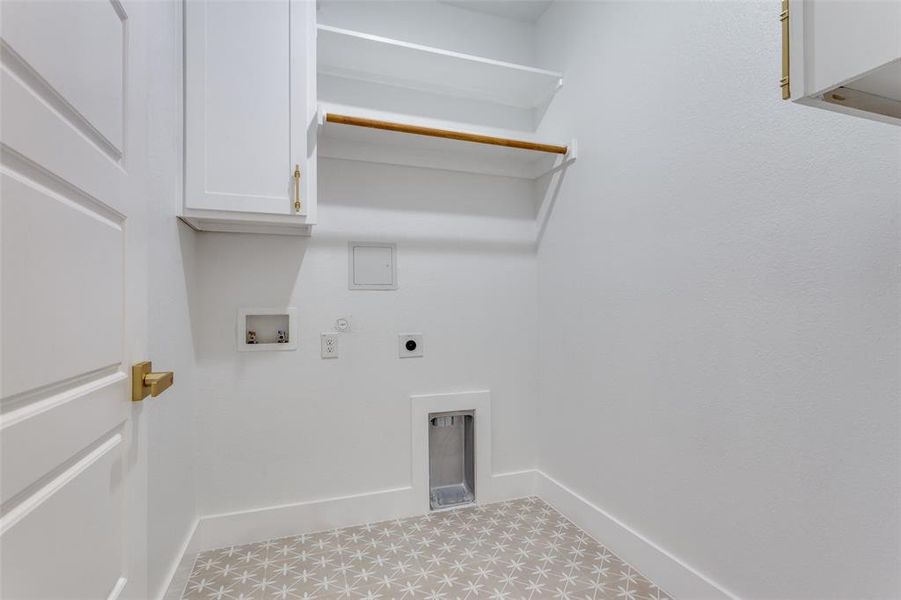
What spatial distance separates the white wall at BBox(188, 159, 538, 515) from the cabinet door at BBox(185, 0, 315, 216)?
A: 338mm

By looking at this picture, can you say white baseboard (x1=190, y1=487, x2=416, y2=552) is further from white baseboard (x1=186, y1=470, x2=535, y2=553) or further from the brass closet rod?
the brass closet rod

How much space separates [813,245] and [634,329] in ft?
2.11

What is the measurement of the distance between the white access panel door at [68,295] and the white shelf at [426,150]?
0.95 metres

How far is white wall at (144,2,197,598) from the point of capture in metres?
1.17

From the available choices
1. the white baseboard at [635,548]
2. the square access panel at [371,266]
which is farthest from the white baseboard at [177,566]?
the white baseboard at [635,548]

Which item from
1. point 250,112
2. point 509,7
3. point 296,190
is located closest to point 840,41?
point 296,190

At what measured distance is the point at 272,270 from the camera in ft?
6.10

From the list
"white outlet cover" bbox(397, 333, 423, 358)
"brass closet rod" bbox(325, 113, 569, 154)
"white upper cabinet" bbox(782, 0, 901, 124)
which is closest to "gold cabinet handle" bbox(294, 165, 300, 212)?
"brass closet rod" bbox(325, 113, 569, 154)

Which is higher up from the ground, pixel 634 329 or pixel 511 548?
pixel 634 329

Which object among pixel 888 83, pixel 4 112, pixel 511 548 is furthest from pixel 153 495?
pixel 888 83

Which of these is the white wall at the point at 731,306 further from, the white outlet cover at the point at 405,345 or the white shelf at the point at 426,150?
the white outlet cover at the point at 405,345

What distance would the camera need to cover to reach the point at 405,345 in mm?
2047

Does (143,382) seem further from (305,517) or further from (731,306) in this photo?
(731,306)

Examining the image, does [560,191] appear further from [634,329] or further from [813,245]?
[813,245]
